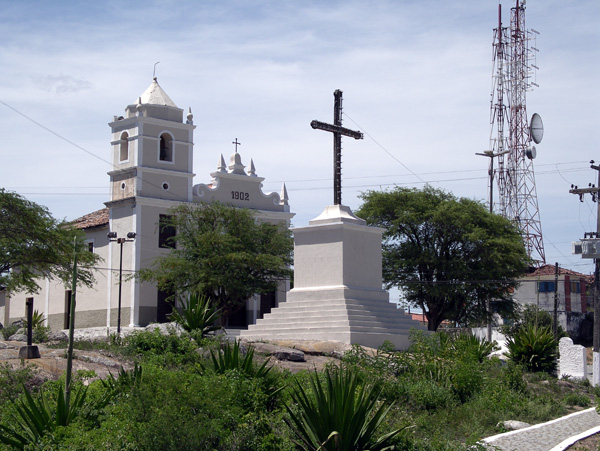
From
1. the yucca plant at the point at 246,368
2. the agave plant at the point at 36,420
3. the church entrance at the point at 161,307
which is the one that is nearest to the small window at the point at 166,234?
the church entrance at the point at 161,307

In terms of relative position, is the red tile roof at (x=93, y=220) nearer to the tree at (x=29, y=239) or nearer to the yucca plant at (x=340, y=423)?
the tree at (x=29, y=239)

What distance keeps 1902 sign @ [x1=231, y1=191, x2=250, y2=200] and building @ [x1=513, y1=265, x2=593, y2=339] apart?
23.1m

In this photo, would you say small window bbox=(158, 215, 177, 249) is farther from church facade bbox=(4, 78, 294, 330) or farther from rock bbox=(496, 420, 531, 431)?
rock bbox=(496, 420, 531, 431)

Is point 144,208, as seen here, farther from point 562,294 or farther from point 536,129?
point 562,294

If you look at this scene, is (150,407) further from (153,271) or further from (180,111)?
(180,111)

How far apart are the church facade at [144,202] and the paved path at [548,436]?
27054mm

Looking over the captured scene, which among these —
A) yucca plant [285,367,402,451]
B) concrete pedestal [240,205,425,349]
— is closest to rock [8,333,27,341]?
concrete pedestal [240,205,425,349]

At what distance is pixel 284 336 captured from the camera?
2498 centimetres

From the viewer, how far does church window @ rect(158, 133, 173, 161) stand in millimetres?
46531

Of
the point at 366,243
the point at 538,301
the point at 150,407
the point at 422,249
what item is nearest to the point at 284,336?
the point at 366,243

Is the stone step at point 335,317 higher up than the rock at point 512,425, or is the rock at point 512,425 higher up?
the stone step at point 335,317

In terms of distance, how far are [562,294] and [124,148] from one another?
3495 cm

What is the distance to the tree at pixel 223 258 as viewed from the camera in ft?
126

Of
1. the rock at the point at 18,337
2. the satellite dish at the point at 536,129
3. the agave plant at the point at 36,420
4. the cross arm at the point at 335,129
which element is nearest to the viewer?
the agave plant at the point at 36,420
